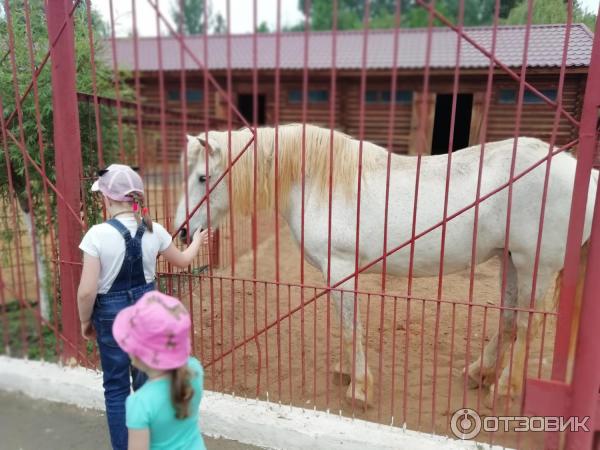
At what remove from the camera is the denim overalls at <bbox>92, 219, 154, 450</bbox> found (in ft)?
6.45

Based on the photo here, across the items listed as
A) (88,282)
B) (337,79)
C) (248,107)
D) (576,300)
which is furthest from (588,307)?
(248,107)

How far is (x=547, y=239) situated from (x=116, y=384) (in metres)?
2.64

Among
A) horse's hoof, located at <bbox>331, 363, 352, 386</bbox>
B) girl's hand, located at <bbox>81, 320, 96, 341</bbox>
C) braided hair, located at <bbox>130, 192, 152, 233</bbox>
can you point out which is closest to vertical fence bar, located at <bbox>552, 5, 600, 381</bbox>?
horse's hoof, located at <bbox>331, 363, 352, 386</bbox>

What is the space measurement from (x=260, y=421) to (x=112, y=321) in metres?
1.08

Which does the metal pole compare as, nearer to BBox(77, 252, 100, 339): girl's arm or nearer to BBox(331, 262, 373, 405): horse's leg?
BBox(331, 262, 373, 405): horse's leg

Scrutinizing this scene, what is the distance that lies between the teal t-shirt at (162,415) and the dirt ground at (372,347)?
96cm

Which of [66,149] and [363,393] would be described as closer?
[66,149]

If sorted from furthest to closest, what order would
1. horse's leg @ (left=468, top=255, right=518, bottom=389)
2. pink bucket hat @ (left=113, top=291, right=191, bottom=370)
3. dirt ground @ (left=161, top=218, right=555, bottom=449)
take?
horse's leg @ (left=468, top=255, right=518, bottom=389) < dirt ground @ (left=161, top=218, right=555, bottom=449) < pink bucket hat @ (left=113, top=291, right=191, bottom=370)

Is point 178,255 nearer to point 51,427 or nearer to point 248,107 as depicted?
point 51,427

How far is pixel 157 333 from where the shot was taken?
1.31 m

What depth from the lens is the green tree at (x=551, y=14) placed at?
214 cm

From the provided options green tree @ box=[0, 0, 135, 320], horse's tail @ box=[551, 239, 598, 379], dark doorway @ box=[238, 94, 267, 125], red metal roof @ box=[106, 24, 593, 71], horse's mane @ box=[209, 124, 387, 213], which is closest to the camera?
horse's tail @ box=[551, 239, 598, 379]

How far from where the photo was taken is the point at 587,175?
195 cm

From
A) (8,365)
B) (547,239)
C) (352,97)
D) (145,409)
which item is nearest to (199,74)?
(352,97)
